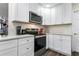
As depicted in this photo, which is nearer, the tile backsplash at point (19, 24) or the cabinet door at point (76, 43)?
the cabinet door at point (76, 43)

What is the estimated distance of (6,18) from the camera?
3.99 feet

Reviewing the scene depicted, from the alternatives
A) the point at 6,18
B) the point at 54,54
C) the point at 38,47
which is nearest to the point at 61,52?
the point at 54,54

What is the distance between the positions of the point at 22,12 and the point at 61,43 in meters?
0.85

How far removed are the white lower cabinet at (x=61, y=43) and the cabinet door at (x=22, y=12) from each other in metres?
0.57

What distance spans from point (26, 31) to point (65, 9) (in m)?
0.75

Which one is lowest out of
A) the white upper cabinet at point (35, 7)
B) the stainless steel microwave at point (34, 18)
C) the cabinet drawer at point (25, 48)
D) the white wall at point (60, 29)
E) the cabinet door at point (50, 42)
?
the cabinet drawer at point (25, 48)

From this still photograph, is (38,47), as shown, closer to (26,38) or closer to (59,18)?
(26,38)

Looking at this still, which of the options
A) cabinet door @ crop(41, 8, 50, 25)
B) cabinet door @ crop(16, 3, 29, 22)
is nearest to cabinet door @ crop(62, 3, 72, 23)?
cabinet door @ crop(41, 8, 50, 25)

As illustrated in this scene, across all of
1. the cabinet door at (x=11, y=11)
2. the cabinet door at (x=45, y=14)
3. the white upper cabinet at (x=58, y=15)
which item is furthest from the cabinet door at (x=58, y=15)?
the cabinet door at (x=11, y=11)

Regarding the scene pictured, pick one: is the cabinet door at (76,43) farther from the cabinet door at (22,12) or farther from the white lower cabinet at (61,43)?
the cabinet door at (22,12)

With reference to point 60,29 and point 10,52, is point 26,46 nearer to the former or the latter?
point 10,52

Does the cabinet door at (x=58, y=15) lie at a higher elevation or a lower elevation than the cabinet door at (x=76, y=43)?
higher

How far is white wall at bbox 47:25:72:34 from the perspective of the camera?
1.21 meters

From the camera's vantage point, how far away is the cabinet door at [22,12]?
4.48 feet
